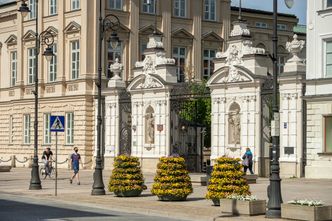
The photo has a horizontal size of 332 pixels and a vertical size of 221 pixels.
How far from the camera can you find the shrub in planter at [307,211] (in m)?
19.5

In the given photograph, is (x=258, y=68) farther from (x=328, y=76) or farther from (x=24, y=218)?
(x=24, y=218)

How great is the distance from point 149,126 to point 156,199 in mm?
19701

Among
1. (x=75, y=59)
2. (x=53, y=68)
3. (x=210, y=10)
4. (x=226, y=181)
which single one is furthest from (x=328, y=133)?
(x=210, y=10)

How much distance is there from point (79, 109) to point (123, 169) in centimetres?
2602

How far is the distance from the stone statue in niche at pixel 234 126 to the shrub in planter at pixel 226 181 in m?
17.4

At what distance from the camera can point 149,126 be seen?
156 feet

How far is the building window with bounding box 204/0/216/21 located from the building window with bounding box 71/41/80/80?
11.3m

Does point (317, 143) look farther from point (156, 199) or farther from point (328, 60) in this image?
point (156, 199)

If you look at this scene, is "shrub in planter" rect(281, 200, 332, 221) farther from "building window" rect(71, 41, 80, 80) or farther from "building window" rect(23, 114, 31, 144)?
"building window" rect(23, 114, 31, 144)

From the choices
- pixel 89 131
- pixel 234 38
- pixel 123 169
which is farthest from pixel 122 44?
pixel 123 169

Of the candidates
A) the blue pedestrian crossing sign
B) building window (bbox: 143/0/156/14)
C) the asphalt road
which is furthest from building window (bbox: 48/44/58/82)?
the asphalt road

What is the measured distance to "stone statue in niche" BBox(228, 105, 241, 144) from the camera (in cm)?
4184

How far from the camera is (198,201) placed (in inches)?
1062

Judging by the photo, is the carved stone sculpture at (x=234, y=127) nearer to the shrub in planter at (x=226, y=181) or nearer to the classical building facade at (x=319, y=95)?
the classical building facade at (x=319, y=95)
